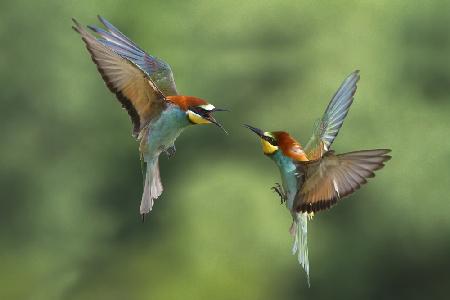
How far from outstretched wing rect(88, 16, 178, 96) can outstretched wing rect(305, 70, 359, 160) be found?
5.3 inches

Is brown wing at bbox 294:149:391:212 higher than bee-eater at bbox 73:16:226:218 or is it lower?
lower

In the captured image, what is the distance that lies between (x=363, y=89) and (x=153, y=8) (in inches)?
34.0

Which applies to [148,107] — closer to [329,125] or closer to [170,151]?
[170,151]

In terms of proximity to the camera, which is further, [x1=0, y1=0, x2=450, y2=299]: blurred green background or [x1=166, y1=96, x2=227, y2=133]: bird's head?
[x1=0, y1=0, x2=450, y2=299]: blurred green background

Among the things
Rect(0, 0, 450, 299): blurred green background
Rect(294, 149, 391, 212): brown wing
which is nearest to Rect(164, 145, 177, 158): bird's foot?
Rect(294, 149, 391, 212): brown wing

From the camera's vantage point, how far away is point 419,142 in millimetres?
2676

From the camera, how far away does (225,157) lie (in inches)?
110

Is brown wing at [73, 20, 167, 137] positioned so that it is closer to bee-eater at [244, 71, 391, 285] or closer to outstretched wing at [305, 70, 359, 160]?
bee-eater at [244, 71, 391, 285]

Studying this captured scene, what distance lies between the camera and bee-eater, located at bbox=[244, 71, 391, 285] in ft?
2.23

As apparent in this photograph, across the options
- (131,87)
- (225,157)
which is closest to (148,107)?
(131,87)

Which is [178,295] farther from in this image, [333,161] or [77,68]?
[333,161]

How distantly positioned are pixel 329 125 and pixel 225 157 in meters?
1.94

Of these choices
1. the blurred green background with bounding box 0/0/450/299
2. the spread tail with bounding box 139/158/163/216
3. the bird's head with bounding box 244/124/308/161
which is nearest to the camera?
the spread tail with bounding box 139/158/163/216

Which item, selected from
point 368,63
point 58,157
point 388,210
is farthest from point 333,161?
Result: point 58,157
